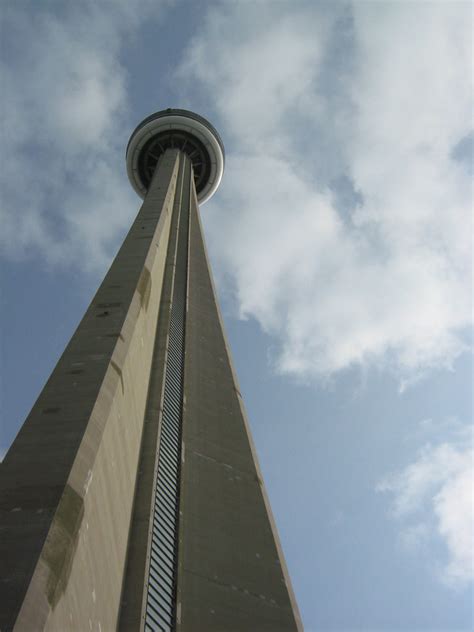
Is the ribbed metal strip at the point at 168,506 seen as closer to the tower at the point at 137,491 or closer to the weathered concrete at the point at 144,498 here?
the tower at the point at 137,491

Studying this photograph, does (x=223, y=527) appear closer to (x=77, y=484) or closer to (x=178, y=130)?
(x=77, y=484)

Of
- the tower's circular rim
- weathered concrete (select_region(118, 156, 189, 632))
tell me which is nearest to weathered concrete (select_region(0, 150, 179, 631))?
weathered concrete (select_region(118, 156, 189, 632))

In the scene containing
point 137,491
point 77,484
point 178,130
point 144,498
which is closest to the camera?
point 77,484

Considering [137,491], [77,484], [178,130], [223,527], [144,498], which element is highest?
[178,130]

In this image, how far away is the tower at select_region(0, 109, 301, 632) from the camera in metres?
4.45

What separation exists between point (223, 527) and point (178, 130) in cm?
3028

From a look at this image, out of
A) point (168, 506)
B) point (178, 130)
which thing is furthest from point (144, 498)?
point (178, 130)

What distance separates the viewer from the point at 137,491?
858 centimetres

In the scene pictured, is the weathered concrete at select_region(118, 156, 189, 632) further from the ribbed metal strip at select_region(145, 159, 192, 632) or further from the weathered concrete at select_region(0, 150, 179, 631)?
the ribbed metal strip at select_region(145, 159, 192, 632)

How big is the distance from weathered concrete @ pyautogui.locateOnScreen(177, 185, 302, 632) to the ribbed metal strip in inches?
5.4

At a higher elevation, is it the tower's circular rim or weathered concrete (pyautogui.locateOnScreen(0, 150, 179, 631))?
the tower's circular rim

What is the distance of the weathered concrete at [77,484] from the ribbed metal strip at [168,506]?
3.65ft

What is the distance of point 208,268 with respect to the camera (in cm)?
2358

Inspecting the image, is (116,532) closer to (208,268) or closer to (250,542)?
(250,542)
